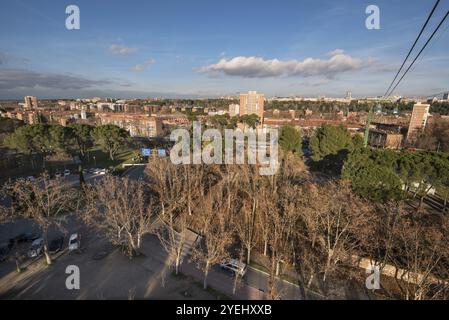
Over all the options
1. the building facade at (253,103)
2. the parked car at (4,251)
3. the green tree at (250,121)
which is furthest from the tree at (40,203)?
the building facade at (253,103)

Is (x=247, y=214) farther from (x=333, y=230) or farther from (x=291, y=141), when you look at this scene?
(x=291, y=141)

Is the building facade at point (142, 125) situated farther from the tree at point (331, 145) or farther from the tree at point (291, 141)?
the tree at point (331, 145)

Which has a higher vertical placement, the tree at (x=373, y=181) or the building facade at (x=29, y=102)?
the building facade at (x=29, y=102)

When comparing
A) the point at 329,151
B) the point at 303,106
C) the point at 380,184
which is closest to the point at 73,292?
the point at 380,184

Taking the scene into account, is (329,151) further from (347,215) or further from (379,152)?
(347,215)

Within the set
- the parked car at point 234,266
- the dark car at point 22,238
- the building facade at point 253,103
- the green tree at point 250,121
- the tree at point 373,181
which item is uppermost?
the building facade at point 253,103
